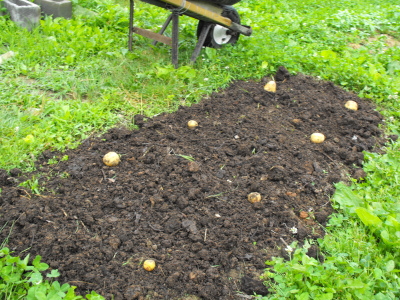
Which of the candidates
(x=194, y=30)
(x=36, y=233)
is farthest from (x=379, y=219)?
(x=194, y=30)

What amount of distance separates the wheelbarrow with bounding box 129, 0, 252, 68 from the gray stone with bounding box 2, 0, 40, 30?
5.92 feet

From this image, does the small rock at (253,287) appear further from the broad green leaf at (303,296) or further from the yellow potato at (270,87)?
the yellow potato at (270,87)

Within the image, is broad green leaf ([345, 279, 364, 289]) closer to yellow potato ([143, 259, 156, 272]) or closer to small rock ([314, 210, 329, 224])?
small rock ([314, 210, 329, 224])

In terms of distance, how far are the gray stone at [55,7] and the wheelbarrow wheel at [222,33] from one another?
8.40 feet

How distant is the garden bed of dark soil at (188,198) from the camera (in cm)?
208

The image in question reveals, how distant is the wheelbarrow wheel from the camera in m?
4.75

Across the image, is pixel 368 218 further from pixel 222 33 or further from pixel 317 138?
pixel 222 33

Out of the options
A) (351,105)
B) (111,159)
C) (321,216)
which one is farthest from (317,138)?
(111,159)

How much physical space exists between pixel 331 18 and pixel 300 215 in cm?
582

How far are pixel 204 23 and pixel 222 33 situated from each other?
1.38 feet

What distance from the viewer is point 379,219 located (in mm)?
2326

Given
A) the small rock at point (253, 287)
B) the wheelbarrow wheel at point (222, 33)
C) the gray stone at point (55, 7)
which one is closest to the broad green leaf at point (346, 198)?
the small rock at point (253, 287)

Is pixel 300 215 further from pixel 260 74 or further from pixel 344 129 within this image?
pixel 260 74

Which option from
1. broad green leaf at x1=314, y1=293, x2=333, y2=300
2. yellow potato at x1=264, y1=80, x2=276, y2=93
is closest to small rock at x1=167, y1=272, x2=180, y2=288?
broad green leaf at x1=314, y1=293, x2=333, y2=300
